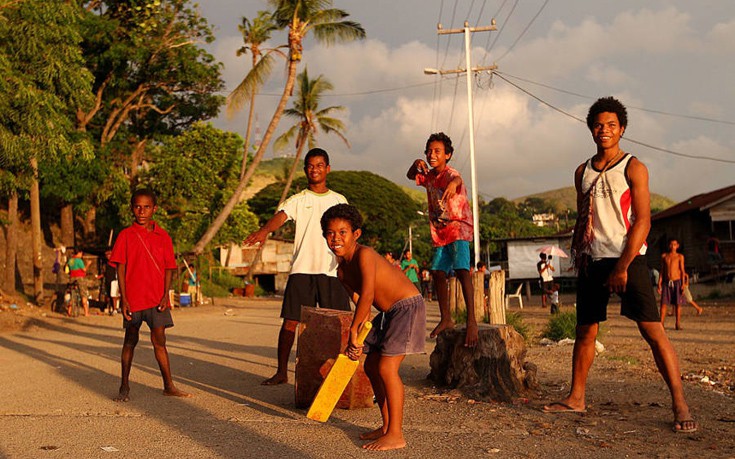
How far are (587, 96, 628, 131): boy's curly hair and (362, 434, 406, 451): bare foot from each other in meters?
2.61

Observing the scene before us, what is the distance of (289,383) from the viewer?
24.9 ft

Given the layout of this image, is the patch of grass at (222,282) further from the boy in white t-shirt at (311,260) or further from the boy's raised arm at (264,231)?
the boy's raised arm at (264,231)

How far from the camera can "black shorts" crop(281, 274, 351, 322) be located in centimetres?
702

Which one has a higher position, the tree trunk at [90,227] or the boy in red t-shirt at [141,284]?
the tree trunk at [90,227]

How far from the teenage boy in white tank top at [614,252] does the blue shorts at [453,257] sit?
1.29 m

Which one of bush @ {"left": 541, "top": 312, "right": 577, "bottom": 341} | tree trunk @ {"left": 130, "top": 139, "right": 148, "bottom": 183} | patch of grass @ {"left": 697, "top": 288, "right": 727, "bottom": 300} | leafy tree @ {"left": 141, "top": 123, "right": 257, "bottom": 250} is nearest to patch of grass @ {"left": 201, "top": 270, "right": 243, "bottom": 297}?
leafy tree @ {"left": 141, "top": 123, "right": 257, "bottom": 250}

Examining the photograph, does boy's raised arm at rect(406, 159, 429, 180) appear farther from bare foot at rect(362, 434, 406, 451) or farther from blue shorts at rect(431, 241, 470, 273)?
bare foot at rect(362, 434, 406, 451)

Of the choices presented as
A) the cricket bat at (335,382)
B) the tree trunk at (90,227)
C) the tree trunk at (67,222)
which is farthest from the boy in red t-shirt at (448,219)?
the tree trunk at (90,227)

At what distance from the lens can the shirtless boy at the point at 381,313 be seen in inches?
187

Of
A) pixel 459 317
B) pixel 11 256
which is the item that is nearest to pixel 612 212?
pixel 459 317

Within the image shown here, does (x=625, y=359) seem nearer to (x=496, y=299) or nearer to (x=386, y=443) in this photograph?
(x=496, y=299)

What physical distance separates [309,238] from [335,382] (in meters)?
2.23

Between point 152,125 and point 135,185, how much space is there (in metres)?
2.97

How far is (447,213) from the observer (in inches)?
267
